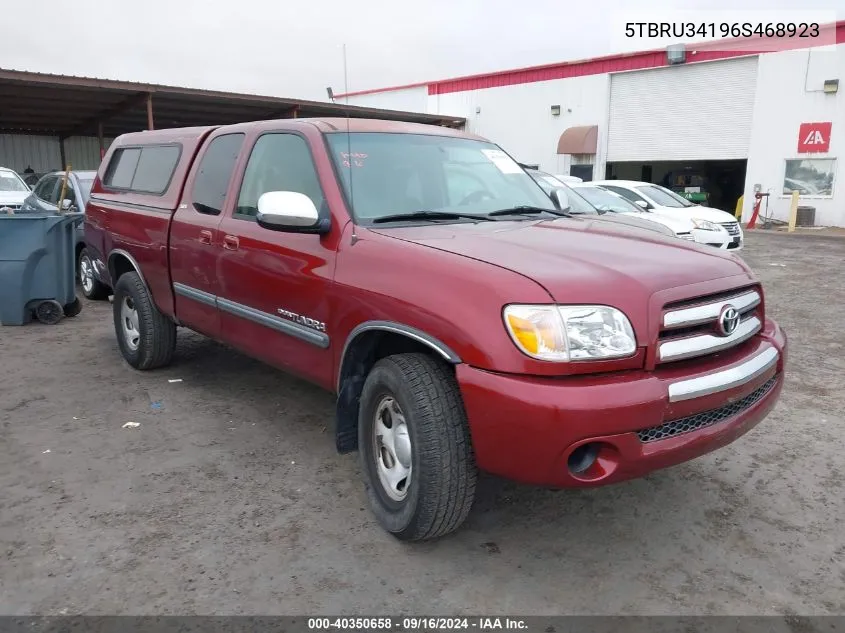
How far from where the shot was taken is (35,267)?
22.4 feet

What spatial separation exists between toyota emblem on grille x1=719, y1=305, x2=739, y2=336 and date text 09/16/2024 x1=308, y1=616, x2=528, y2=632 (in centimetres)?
140

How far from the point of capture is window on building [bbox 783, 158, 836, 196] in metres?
20.8

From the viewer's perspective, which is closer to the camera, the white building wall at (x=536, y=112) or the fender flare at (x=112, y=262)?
the fender flare at (x=112, y=262)

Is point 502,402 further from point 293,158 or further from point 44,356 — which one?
point 44,356

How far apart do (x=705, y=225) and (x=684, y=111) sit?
14.6m

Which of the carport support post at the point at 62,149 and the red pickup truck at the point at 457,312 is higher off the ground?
the carport support post at the point at 62,149

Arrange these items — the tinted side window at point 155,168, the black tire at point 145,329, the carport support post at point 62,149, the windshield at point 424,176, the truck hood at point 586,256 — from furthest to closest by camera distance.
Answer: the carport support post at point 62,149 → the black tire at point 145,329 → the tinted side window at point 155,168 → the windshield at point 424,176 → the truck hood at point 586,256

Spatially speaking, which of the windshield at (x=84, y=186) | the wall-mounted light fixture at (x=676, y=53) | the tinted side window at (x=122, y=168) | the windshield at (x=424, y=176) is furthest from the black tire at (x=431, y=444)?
the wall-mounted light fixture at (x=676, y=53)

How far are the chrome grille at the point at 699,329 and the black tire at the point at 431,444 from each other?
0.83m

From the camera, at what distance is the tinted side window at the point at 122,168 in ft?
18.2

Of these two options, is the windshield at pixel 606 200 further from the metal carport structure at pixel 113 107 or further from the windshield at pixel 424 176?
the metal carport structure at pixel 113 107

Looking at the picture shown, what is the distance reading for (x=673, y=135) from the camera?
24.0 m

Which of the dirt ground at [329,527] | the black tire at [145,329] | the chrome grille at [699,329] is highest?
the chrome grille at [699,329]

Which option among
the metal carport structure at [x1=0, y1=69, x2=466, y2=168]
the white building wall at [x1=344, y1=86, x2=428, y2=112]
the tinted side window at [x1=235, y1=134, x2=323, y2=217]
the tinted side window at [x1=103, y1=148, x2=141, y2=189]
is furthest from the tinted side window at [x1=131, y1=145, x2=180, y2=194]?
the white building wall at [x1=344, y1=86, x2=428, y2=112]
